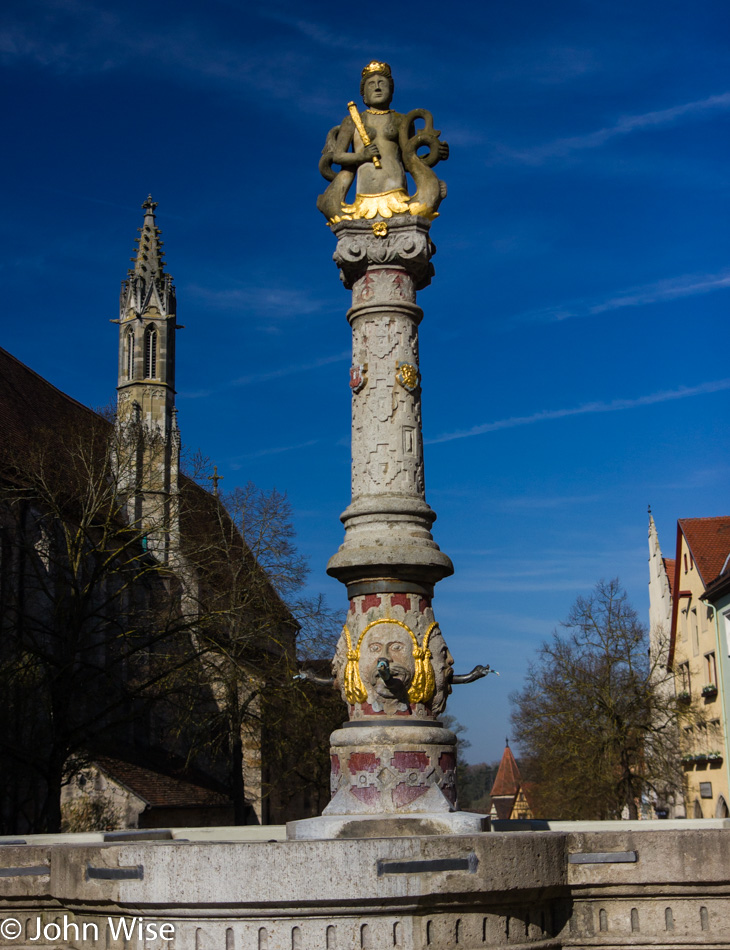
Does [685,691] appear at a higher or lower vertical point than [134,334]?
lower

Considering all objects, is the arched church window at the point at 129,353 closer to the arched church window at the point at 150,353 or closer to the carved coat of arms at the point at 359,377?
the arched church window at the point at 150,353

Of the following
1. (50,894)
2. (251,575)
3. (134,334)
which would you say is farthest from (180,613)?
(134,334)

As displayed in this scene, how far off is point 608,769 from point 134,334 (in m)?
25.0

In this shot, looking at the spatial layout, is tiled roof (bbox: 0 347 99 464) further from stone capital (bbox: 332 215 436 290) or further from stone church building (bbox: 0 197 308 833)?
stone capital (bbox: 332 215 436 290)

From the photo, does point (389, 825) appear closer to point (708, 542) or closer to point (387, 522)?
point (387, 522)

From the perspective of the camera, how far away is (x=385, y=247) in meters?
9.66

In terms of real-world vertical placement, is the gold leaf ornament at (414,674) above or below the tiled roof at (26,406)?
below

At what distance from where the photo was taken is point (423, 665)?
8.59m

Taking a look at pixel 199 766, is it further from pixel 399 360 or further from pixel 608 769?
pixel 399 360

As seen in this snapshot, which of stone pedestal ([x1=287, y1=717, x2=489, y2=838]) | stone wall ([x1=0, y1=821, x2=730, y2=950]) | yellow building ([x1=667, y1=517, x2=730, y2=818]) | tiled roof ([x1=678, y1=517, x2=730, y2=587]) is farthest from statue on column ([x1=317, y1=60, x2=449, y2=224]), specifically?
tiled roof ([x1=678, y1=517, x2=730, y2=587])

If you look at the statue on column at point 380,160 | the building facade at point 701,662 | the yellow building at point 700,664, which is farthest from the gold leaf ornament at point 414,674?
the yellow building at point 700,664

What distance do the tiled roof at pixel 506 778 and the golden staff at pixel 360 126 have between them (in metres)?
83.0

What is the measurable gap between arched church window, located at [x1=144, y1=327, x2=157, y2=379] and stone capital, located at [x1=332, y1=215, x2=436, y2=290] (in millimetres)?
35507

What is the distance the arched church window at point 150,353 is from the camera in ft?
146
